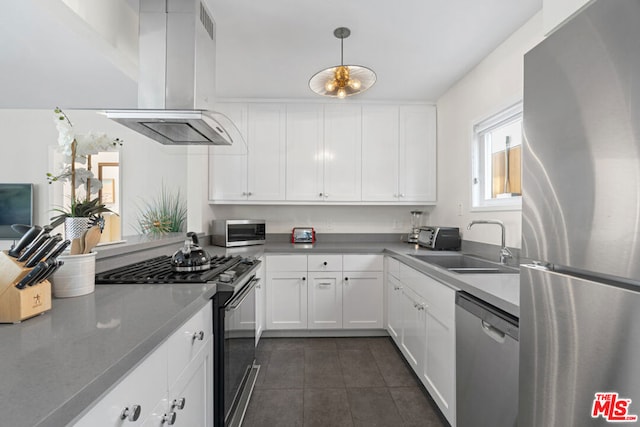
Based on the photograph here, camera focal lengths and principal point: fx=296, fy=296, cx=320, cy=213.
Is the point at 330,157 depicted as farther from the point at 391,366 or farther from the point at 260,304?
the point at 391,366

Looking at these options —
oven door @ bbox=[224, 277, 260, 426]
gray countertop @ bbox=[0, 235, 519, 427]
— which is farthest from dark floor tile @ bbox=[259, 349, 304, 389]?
gray countertop @ bbox=[0, 235, 519, 427]

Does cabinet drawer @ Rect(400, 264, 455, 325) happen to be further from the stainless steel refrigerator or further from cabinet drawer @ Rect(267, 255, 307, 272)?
cabinet drawer @ Rect(267, 255, 307, 272)

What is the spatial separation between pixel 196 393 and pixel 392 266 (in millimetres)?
1947

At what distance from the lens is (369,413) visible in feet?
5.97

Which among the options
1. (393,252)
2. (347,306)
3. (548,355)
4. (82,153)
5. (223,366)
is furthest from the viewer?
(347,306)

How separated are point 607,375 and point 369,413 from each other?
1585 millimetres

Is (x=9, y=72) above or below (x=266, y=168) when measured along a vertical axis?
above

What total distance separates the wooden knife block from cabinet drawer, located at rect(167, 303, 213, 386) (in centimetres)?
39

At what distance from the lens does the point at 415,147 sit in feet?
→ 10.6

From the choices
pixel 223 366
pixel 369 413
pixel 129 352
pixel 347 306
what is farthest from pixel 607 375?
pixel 347 306

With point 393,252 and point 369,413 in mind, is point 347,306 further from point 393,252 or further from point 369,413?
point 369,413

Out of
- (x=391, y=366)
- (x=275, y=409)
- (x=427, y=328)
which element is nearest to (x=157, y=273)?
(x=275, y=409)

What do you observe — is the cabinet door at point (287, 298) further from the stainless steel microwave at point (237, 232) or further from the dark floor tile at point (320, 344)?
the stainless steel microwave at point (237, 232)

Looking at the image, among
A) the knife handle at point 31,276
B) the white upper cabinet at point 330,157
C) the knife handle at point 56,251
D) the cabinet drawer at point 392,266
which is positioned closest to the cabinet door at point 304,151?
the white upper cabinet at point 330,157
